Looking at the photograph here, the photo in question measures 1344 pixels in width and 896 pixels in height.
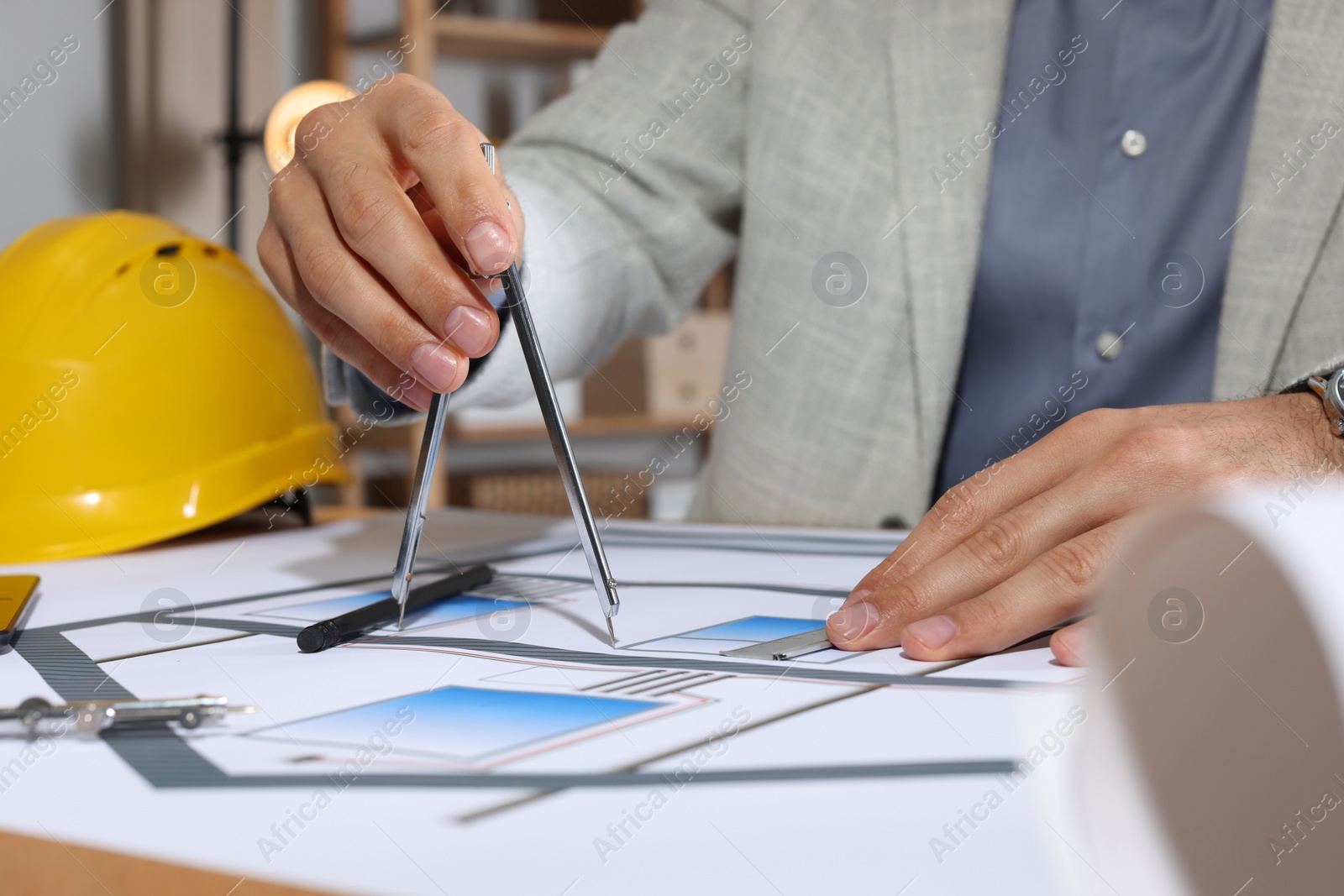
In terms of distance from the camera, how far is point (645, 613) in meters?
0.51

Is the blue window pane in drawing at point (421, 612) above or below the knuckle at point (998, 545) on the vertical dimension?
above

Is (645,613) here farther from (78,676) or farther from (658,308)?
(658,308)

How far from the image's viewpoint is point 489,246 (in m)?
0.51

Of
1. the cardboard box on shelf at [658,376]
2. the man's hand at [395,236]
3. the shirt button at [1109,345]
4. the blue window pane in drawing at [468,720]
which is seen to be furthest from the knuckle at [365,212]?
the cardboard box on shelf at [658,376]

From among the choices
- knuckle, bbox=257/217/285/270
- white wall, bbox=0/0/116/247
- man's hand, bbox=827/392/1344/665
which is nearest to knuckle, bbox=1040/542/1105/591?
man's hand, bbox=827/392/1344/665

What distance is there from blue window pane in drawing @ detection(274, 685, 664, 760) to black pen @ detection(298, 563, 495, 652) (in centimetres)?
9

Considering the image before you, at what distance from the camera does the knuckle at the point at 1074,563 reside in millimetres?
429

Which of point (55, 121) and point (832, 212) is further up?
point (55, 121)

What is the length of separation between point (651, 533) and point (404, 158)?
1.06 ft

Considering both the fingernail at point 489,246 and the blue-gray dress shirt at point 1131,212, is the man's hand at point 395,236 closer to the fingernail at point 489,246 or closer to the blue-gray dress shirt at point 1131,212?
the fingernail at point 489,246

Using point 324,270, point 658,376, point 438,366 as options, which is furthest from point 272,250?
Answer: point 658,376

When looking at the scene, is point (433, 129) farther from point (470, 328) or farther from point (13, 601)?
point (13, 601)

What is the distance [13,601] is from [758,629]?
1.19ft

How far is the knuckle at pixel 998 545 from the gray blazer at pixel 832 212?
1.47 ft
